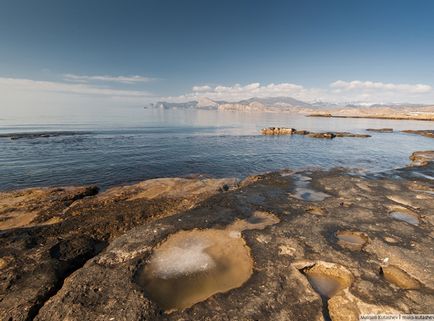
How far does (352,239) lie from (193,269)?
7.91 meters

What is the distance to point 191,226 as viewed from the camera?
12094mm

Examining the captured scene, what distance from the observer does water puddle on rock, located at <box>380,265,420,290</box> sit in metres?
8.14

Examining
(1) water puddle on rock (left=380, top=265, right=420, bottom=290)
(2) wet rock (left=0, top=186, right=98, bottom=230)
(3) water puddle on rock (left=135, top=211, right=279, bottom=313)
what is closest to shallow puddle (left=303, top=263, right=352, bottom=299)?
(1) water puddle on rock (left=380, top=265, right=420, bottom=290)

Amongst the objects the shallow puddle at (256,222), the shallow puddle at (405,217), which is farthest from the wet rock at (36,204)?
the shallow puddle at (405,217)

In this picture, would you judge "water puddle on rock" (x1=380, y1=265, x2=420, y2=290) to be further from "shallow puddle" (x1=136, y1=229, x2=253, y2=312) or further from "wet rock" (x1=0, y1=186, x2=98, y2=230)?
"wet rock" (x1=0, y1=186, x2=98, y2=230)

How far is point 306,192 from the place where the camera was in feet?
59.0

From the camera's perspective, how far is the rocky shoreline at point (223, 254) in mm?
6996

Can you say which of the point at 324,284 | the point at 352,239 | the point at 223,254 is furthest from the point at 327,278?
the point at 223,254

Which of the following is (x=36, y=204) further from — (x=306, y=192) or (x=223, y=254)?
(x=306, y=192)

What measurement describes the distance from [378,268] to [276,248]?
3.84m

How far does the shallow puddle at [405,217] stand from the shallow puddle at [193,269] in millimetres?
9963

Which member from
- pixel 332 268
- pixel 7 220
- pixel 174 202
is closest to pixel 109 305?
pixel 332 268

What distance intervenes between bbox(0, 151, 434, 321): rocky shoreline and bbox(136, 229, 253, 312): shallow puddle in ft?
0.19

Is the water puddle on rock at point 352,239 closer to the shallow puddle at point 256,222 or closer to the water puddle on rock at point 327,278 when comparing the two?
the water puddle on rock at point 327,278
